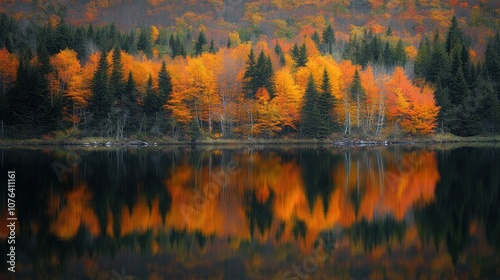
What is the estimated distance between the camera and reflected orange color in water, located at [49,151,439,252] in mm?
23734

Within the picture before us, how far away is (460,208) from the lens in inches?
1074

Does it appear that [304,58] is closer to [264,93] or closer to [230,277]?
[264,93]

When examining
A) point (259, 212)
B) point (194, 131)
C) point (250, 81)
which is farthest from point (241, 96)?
point (259, 212)

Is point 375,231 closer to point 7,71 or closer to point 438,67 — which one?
point 7,71

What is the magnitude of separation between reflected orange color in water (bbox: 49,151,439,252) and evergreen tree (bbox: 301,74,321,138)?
104ft

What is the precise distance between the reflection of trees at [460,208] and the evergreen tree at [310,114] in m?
35.1

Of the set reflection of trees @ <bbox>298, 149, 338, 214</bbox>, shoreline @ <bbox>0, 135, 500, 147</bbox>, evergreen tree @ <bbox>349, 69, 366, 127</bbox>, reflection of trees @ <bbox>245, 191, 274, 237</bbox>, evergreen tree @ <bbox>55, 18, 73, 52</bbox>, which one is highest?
evergreen tree @ <bbox>55, 18, 73, 52</bbox>

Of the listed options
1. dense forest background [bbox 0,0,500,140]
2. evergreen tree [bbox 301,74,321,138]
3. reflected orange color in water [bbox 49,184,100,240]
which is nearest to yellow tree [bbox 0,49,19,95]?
dense forest background [bbox 0,0,500,140]

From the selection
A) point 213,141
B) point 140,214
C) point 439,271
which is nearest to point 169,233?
point 140,214

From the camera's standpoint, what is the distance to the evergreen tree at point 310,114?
77.2 m

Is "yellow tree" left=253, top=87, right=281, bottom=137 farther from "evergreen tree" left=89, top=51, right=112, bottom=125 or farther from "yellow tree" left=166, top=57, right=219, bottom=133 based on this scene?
"evergreen tree" left=89, top=51, right=112, bottom=125

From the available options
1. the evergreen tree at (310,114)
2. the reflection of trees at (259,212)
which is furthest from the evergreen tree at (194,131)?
the reflection of trees at (259,212)

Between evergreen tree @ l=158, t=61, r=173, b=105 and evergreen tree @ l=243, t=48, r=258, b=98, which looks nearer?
evergreen tree @ l=158, t=61, r=173, b=105

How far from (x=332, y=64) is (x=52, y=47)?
44.4 meters
